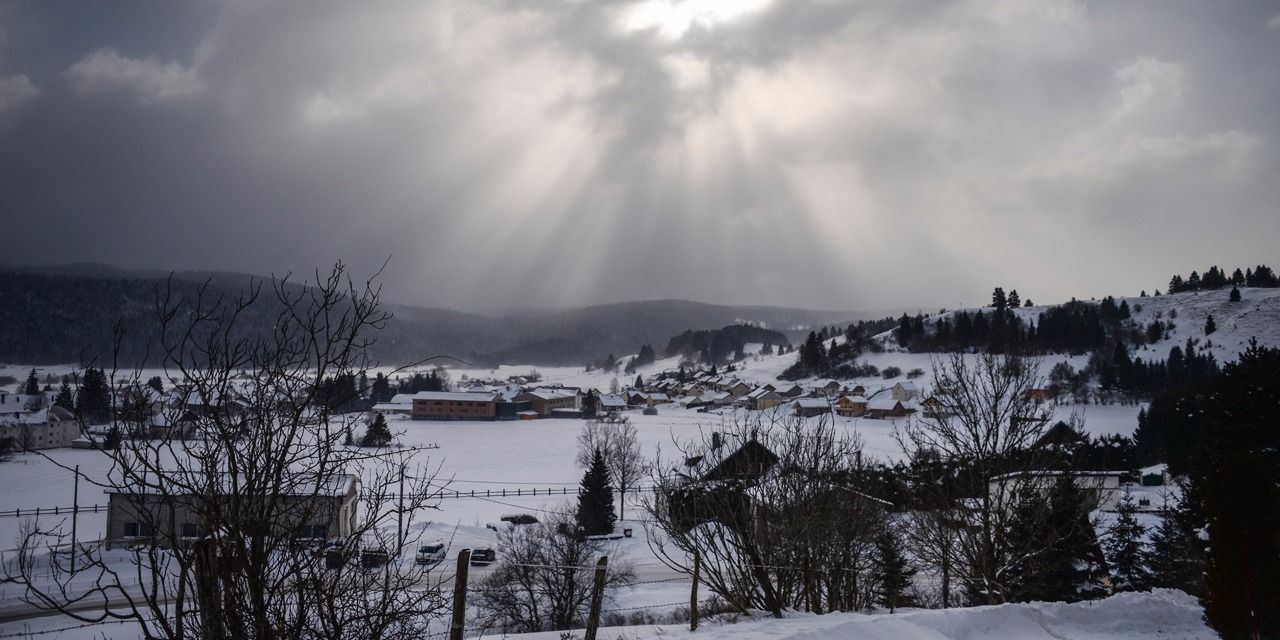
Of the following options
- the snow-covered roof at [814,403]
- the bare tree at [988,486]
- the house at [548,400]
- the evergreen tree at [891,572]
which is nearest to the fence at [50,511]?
the evergreen tree at [891,572]

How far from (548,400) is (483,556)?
60125 mm

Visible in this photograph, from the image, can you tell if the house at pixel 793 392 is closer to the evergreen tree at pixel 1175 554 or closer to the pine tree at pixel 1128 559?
the evergreen tree at pixel 1175 554

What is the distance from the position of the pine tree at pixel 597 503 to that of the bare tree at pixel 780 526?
1399 centimetres

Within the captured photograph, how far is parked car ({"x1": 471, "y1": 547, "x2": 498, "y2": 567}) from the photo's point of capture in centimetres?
2100

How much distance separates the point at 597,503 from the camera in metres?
25.1

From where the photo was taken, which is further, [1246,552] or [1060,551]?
[1060,551]

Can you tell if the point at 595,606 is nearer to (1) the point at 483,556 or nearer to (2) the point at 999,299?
(1) the point at 483,556

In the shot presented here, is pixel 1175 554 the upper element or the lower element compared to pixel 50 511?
upper

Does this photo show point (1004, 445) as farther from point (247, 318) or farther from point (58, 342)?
point (58, 342)

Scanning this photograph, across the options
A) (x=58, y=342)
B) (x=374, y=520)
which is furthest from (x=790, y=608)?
(x=58, y=342)

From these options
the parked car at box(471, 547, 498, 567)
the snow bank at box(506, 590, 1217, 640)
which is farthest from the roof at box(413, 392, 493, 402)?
the snow bank at box(506, 590, 1217, 640)

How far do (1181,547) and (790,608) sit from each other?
10.7 meters

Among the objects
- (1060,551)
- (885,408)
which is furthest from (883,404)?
(1060,551)

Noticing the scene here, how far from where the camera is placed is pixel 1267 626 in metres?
6.32
